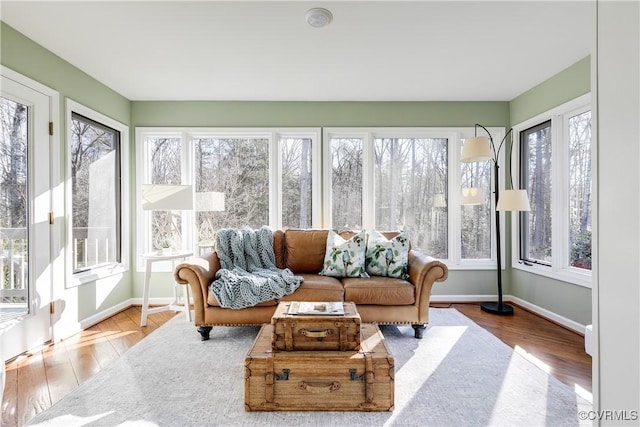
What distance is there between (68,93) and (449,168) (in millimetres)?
4136

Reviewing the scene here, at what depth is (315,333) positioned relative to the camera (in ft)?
6.11

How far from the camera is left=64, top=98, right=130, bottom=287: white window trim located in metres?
2.98

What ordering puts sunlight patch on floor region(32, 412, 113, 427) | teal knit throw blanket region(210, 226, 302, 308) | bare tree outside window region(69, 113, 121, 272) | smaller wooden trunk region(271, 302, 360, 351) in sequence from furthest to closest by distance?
bare tree outside window region(69, 113, 121, 272) → teal knit throw blanket region(210, 226, 302, 308) → smaller wooden trunk region(271, 302, 360, 351) → sunlight patch on floor region(32, 412, 113, 427)

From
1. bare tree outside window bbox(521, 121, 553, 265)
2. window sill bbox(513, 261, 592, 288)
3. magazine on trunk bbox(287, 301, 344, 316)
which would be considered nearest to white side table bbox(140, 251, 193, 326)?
magazine on trunk bbox(287, 301, 344, 316)

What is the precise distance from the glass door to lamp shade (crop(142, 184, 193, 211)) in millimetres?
752

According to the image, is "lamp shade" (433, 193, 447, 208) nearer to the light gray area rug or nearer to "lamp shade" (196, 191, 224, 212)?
the light gray area rug

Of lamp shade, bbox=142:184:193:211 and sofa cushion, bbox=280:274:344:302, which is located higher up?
lamp shade, bbox=142:184:193:211

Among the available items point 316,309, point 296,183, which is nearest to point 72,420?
point 316,309

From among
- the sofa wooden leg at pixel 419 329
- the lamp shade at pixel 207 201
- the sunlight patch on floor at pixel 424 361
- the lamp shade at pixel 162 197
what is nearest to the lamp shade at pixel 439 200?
the sunlight patch on floor at pixel 424 361

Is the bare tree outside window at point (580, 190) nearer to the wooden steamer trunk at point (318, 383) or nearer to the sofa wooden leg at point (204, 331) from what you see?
the wooden steamer trunk at point (318, 383)

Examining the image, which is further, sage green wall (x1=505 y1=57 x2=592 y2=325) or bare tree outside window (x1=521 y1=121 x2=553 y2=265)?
bare tree outside window (x1=521 y1=121 x2=553 y2=265)

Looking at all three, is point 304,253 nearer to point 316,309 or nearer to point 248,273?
point 248,273

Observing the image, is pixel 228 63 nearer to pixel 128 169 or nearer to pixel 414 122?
pixel 128 169

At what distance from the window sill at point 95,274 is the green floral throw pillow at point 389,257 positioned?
2.76 metres
